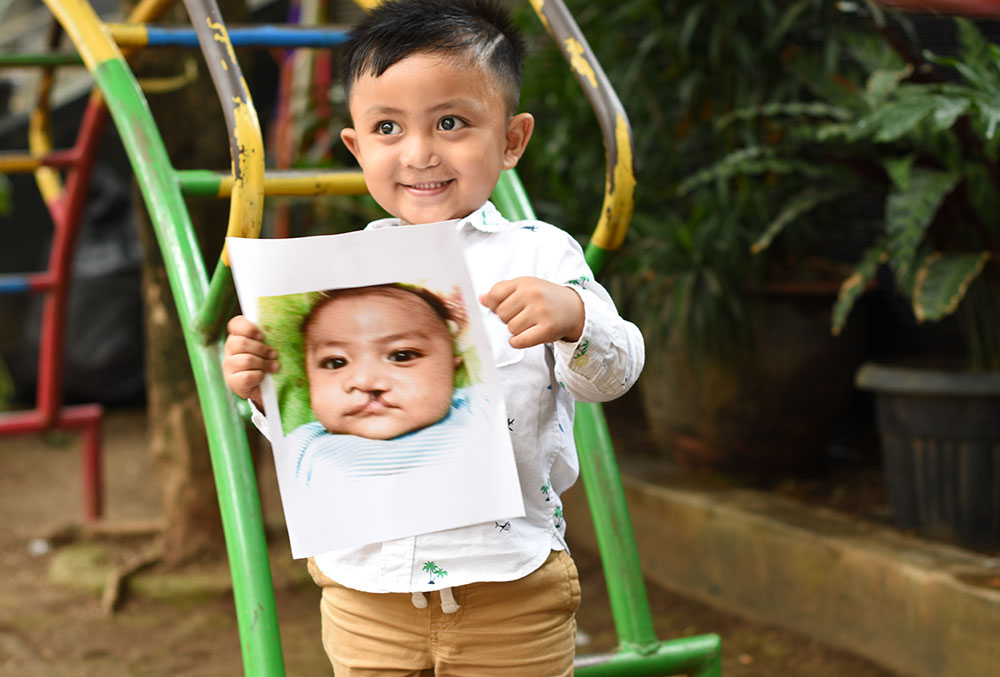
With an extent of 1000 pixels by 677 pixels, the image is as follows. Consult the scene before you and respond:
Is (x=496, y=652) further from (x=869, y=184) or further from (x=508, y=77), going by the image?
(x=869, y=184)

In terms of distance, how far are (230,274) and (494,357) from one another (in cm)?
31

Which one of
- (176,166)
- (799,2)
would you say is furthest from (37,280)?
(799,2)

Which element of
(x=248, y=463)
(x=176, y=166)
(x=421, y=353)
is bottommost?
(x=248, y=463)

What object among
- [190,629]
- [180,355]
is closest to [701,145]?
[180,355]

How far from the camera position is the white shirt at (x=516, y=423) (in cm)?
102

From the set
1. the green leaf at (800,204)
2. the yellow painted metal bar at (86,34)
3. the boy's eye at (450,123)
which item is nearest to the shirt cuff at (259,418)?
the boy's eye at (450,123)

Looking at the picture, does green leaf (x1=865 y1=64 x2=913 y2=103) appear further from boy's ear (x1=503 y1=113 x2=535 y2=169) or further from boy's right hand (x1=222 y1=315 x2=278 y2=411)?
boy's right hand (x1=222 y1=315 x2=278 y2=411)

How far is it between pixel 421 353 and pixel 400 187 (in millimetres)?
157

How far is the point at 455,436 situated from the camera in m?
1.01

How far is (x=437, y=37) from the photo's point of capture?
102cm

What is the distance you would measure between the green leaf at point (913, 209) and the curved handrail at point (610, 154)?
1064mm

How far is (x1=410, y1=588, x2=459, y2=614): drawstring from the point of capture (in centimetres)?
104

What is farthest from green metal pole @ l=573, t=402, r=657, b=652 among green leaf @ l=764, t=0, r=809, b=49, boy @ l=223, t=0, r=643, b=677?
green leaf @ l=764, t=0, r=809, b=49

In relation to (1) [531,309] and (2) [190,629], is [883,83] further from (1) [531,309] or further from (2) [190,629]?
(2) [190,629]
